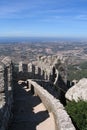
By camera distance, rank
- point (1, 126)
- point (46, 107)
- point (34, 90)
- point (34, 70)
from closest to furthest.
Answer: point (1, 126)
point (46, 107)
point (34, 90)
point (34, 70)

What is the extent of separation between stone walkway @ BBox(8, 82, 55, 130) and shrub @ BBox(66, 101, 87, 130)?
2.78ft

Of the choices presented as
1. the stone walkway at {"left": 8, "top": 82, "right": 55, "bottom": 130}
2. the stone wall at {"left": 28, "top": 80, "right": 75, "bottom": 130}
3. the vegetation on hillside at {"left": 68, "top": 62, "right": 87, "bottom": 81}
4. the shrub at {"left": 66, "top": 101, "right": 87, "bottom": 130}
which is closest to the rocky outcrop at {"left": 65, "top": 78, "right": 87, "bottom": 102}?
the stone wall at {"left": 28, "top": 80, "right": 75, "bottom": 130}

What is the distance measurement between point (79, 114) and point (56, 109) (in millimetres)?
1209

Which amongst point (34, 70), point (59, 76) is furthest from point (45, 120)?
point (59, 76)

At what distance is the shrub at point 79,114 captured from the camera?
12.9 meters

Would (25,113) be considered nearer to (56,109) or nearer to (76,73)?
(56,109)

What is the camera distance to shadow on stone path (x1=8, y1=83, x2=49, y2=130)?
510 inches

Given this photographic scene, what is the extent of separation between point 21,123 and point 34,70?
1078 cm

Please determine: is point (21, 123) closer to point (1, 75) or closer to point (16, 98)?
point (1, 75)

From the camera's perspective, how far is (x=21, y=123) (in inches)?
520

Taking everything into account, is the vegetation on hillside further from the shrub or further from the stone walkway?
the shrub

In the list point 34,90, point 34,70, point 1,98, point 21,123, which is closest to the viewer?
point 1,98

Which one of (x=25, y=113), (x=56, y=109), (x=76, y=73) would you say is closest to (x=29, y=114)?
(x=25, y=113)

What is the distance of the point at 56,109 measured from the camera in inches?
499
